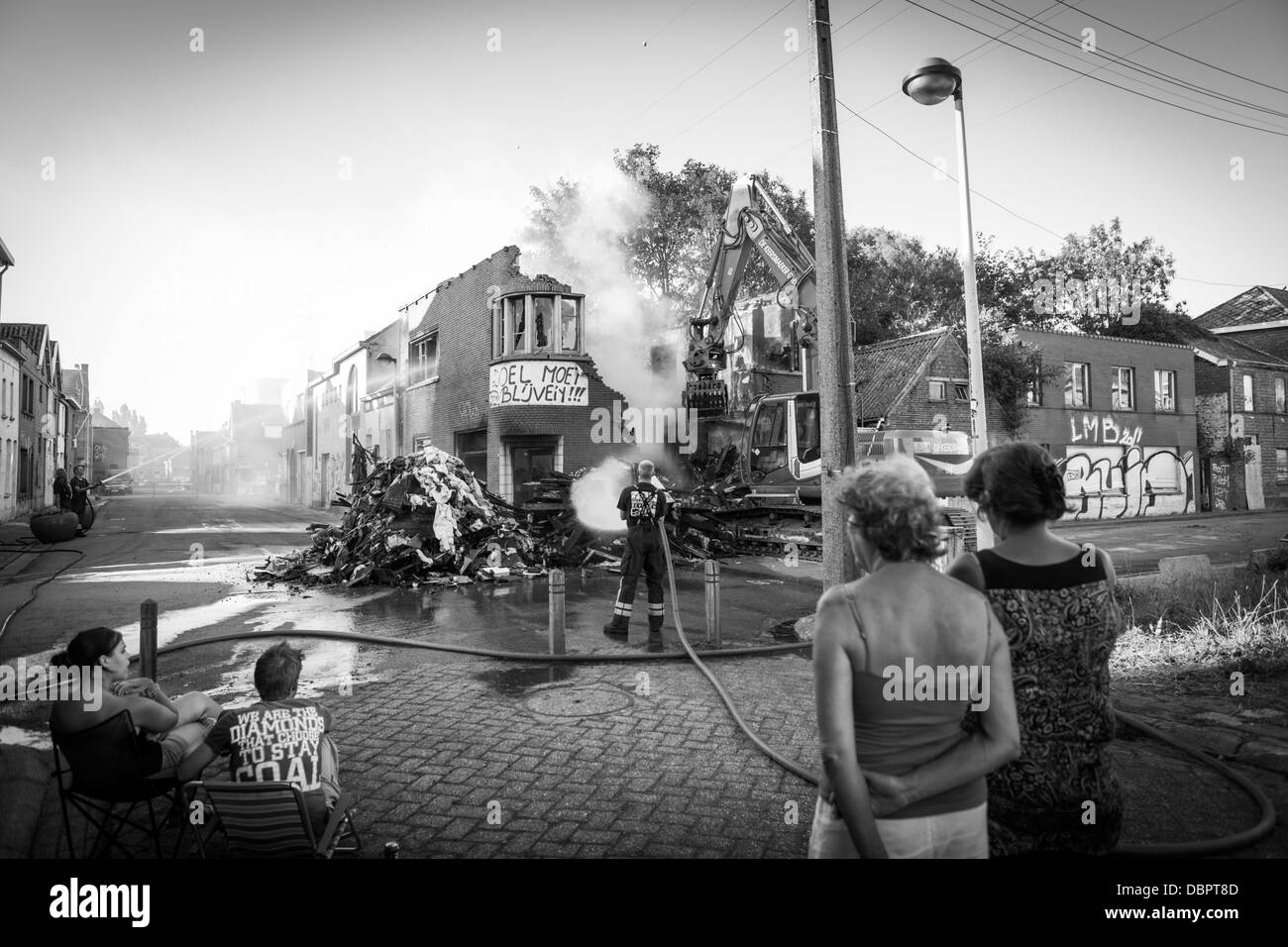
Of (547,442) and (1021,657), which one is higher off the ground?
(547,442)

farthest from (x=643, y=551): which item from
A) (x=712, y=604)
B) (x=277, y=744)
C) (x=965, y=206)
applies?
(x=965, y=206)

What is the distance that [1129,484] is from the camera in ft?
95.5

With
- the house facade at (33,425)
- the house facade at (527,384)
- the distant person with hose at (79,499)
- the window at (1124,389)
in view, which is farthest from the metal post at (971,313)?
the house facade at (33,425)

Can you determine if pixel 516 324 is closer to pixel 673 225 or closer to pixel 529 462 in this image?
pixel 529 462

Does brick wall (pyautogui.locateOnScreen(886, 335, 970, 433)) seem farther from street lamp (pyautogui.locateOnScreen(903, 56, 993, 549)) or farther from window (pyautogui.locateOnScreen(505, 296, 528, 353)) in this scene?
street lamp (pyautogui.locateOnScreen(903, 56, 993, 549))

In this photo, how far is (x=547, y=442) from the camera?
20141 millimetres

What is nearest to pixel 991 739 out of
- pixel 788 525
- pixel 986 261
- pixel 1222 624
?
pixel 1222 624

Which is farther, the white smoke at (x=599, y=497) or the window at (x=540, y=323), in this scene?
the window at (x=540, y=323)

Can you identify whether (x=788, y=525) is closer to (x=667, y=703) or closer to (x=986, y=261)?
(x=667, y=703)

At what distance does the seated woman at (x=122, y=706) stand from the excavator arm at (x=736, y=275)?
43.7ft

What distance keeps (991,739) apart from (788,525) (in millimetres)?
13297

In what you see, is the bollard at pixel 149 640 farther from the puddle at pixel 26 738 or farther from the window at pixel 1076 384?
the window at pixel 1076 384

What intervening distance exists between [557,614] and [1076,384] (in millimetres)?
27607

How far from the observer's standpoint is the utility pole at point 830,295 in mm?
6590
